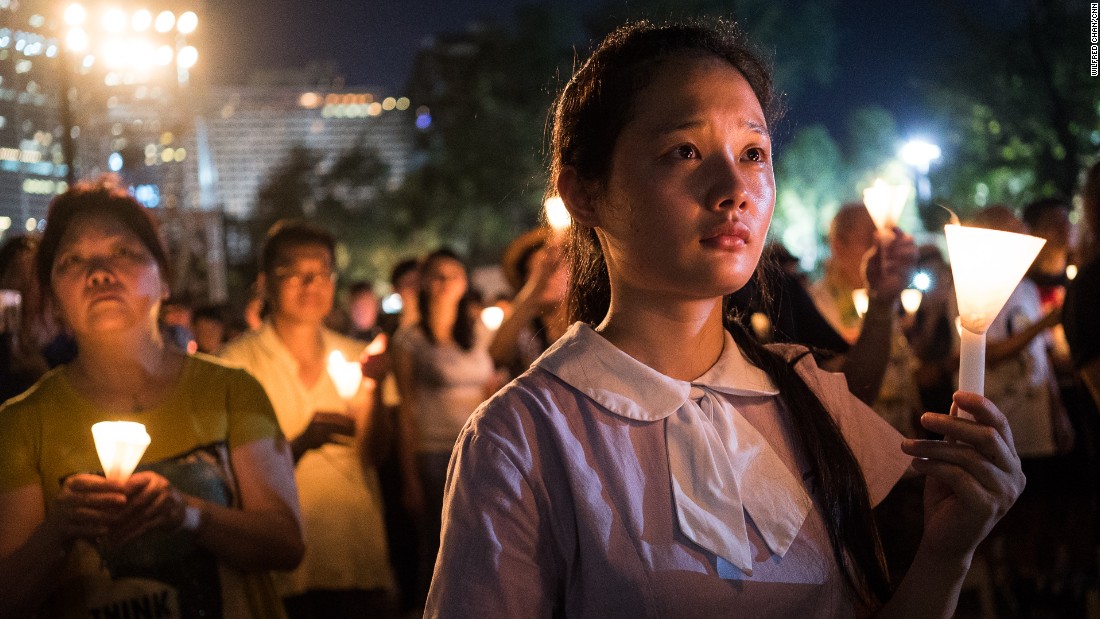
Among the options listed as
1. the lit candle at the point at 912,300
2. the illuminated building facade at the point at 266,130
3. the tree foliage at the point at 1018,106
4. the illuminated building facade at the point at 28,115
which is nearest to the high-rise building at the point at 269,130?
the illuminated building facade at the point at 266,130

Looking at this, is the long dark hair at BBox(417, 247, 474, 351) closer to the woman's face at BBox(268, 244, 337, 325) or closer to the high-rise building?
the woman's face at BBox(268, 244, 337, 325)

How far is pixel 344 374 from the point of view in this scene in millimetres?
4871

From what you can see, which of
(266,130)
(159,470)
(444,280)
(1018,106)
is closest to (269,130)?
(266,130)

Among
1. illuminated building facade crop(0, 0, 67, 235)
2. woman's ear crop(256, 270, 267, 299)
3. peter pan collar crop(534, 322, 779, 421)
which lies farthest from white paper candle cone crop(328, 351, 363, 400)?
illuminated building facade crop(0, 0, 67, 235)

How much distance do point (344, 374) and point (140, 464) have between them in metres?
1.93

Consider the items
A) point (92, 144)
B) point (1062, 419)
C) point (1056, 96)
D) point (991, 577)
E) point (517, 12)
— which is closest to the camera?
point (1062, 419)

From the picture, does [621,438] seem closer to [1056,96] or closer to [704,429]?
[704,429]

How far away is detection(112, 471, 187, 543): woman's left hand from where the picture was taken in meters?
2.64

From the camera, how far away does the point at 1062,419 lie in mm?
5891

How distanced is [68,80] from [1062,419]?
401 inches

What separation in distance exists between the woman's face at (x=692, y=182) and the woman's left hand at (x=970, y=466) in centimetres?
46

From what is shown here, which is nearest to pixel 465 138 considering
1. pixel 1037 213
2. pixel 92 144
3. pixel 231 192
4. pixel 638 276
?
pixel 92 144

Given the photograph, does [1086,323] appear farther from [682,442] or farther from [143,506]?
[143,506]

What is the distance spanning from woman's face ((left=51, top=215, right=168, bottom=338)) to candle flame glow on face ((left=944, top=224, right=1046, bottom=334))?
2454 mm
